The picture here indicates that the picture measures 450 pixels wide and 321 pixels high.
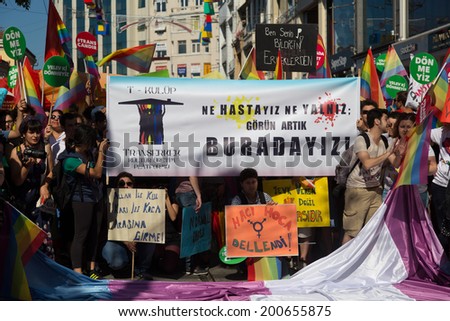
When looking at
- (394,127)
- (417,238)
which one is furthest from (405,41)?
(417,238)

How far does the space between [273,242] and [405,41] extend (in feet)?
47.8

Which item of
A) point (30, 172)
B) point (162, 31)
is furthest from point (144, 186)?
point (162, 31)

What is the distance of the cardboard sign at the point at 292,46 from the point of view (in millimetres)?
10203

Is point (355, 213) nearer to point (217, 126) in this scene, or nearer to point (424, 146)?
point (424, 146)

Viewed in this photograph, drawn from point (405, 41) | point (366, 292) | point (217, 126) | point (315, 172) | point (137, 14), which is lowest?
point (366, 292)

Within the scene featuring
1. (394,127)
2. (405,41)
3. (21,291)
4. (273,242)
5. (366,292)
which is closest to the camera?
(21,291)

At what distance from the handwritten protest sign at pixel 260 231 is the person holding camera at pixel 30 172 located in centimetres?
179

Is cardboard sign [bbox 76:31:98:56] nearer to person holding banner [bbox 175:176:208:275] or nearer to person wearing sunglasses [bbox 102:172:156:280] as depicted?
person holding banner [bbox 175:176:208:275]

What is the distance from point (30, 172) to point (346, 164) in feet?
10.4

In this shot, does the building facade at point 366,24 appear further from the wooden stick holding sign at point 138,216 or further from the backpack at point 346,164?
the wooden stick holding sign at point 138,216

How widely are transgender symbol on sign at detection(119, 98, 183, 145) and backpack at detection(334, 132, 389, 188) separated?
1.85 metres

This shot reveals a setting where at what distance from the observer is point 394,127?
7.95 meters

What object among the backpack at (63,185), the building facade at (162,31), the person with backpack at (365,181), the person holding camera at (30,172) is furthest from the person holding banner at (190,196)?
the building facade at (162,31)

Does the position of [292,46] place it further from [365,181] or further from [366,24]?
[366,24]
